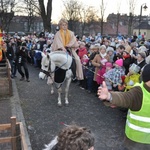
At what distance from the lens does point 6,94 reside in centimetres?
798

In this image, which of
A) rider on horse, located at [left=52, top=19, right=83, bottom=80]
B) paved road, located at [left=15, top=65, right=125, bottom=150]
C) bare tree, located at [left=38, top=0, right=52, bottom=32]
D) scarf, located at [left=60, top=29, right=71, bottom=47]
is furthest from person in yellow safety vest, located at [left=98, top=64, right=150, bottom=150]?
bare tree, located at [left=38, top=0, right=52, bottom=32]

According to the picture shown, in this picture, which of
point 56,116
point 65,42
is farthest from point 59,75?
point 56,116

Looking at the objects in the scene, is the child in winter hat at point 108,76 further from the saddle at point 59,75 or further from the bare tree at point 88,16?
the bare tree at point 88,16

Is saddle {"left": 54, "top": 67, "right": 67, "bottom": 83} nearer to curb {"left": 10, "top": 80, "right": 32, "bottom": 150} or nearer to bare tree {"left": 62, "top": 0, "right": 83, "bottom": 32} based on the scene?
curb {"left": 10, "top": 80, "right": 32, "bottom": 150}

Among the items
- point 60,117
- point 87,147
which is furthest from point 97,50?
point 87,147

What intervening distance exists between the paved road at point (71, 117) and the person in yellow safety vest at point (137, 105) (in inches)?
77.1

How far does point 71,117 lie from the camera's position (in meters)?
6.28

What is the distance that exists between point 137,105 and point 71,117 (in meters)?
3.87

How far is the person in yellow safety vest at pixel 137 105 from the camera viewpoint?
245cm

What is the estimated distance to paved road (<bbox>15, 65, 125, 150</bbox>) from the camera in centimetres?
504

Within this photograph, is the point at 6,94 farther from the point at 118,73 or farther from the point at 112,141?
the point at 112,141

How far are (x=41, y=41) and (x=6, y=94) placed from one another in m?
7.21

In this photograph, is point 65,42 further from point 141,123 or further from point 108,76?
point 141,123

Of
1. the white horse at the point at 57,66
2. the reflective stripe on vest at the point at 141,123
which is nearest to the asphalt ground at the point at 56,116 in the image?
the white horse at the point at 57,66
